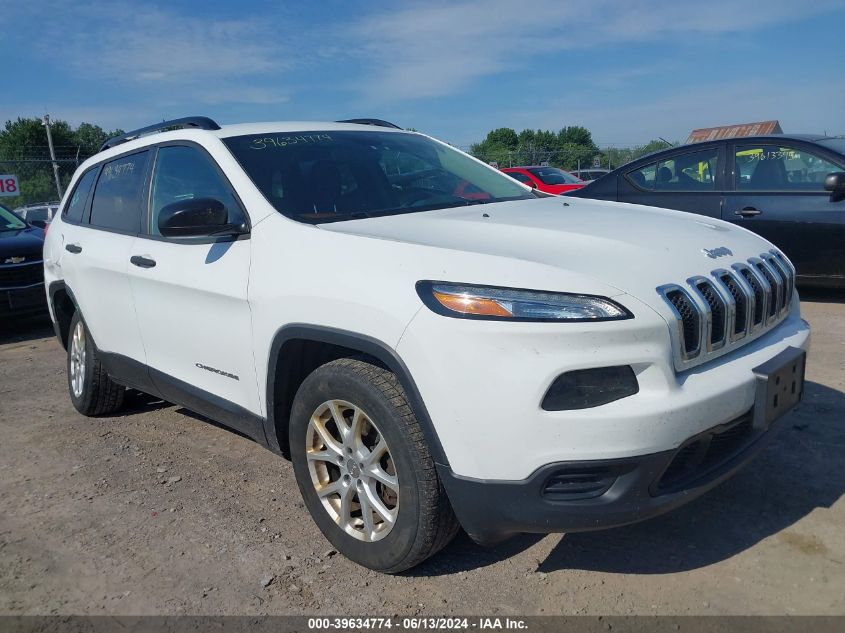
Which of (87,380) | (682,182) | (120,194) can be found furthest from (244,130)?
(682,182)

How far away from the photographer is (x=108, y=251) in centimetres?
414

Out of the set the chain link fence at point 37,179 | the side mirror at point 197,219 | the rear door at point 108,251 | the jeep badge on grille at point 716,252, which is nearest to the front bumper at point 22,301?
the rear door at point 108,251

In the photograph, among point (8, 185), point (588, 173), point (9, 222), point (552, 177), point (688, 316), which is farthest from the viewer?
point (588, 173)

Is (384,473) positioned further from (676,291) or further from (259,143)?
(259,143)

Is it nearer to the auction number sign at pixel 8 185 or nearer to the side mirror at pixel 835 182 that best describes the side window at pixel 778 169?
the side mirror at pixel 835 182

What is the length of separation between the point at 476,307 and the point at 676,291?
0.67 m

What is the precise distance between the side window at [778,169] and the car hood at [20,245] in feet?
23.9

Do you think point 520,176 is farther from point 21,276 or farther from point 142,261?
point 142,261

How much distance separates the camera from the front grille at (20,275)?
786 cm

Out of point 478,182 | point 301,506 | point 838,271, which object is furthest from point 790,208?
point 301,506

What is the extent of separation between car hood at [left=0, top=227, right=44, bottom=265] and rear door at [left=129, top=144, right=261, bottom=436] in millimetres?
5007

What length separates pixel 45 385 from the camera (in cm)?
591

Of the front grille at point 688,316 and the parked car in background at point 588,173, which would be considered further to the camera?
the parked car in background at point 588,173

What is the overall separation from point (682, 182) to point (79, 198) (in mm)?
5270
